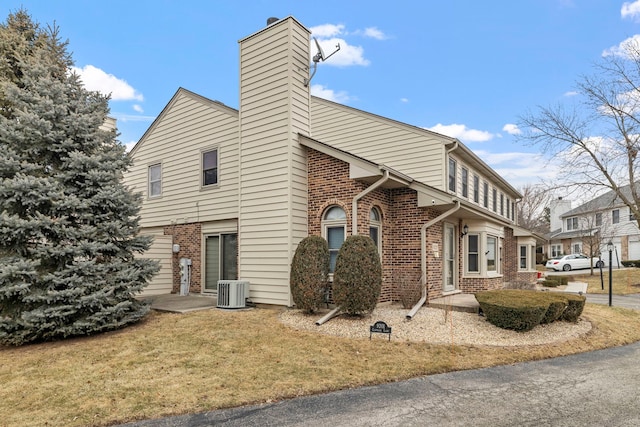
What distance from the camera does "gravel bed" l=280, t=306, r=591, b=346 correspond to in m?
6.97

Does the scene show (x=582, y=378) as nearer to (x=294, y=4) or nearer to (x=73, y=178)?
(x=73, y=178)

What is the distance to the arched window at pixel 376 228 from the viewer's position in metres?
9.55

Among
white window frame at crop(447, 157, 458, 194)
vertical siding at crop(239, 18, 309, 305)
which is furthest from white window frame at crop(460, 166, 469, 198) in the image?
vertical siding at crop(239, 18, 309, 305)

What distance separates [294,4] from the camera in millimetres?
10422

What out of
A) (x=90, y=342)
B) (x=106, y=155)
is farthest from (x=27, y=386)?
(x=106, y=155)

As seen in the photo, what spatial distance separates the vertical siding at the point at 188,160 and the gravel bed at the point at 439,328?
15.7 ft

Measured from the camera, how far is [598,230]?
1102 inches

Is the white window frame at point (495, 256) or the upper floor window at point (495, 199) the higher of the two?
the upper floor window at point (495, 199)

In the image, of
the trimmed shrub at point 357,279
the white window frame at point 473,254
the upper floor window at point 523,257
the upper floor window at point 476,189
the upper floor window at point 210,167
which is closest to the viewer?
the trimmed shrub at point 357,279

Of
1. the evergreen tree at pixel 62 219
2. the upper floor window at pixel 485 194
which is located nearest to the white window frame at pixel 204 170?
the evergreen tree at pixel 62 219

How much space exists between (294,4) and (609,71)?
15438 mm

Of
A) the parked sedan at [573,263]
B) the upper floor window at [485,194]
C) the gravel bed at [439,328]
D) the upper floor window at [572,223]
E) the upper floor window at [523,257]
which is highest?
the upper floor window at [485,194]

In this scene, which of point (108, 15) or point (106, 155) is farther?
point (108, 15)

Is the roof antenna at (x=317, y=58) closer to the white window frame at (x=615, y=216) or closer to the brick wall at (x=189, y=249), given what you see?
the brick wall at (x=189, y=249)
